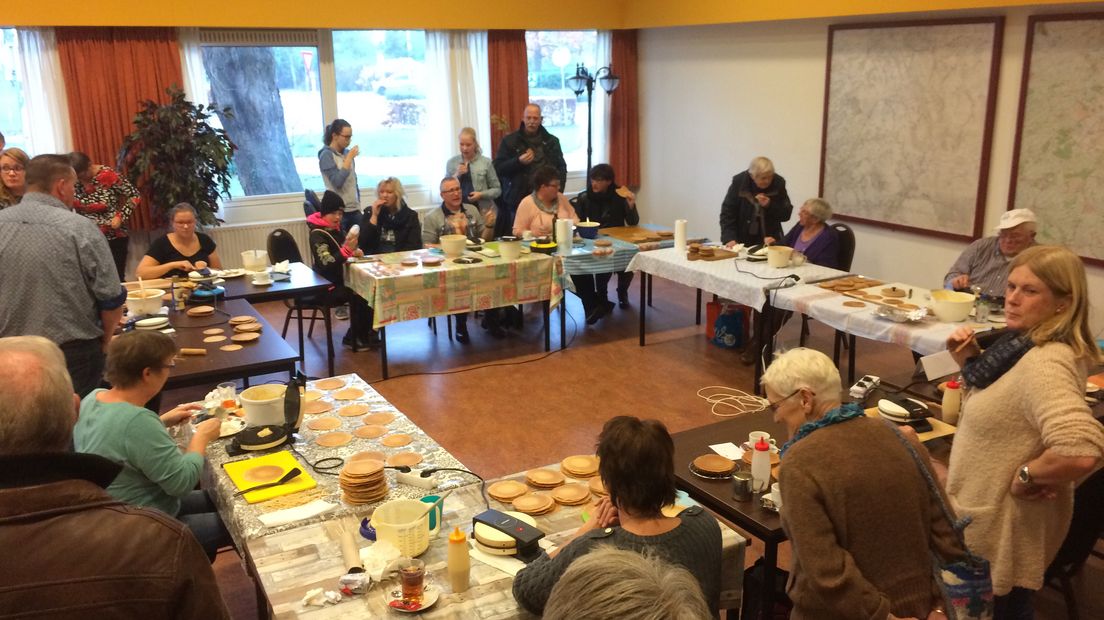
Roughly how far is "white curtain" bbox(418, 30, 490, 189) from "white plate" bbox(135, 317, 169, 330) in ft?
14.5

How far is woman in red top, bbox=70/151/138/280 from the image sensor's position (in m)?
6.24

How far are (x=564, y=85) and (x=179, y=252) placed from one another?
490cm

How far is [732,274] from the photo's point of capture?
549 cm

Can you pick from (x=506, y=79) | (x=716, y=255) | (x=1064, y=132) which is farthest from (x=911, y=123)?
(x=506, y=79)

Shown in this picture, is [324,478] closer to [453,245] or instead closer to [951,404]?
[951,404]

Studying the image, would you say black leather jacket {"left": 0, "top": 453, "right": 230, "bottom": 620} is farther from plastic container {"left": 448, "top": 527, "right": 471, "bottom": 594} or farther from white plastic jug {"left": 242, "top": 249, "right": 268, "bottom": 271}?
white plastic jug {"left": 242, "top": 249, "right": 268, "bottom": 271}

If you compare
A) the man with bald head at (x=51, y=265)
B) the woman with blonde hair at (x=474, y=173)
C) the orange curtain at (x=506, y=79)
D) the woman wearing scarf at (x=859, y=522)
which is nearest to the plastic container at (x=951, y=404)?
the woman wearing scarf at (x=859, y=522)

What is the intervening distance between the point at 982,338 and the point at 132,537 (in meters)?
2.92

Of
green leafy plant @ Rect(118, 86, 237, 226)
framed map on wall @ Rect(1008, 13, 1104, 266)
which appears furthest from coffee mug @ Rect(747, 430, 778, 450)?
green leafy plant @ Rect(118, 86, 237, 226)

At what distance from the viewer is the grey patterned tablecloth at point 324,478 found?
2.52m

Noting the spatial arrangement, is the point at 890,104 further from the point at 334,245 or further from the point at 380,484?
the point at 380,484

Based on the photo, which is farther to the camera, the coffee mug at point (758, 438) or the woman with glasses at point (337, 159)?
the woman with glasses at point (337, 159)

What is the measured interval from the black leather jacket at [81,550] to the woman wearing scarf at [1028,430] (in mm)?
1899

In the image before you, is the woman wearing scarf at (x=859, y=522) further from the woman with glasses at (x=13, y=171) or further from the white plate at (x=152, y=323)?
the woman with glasses at (x=13, y=171)
